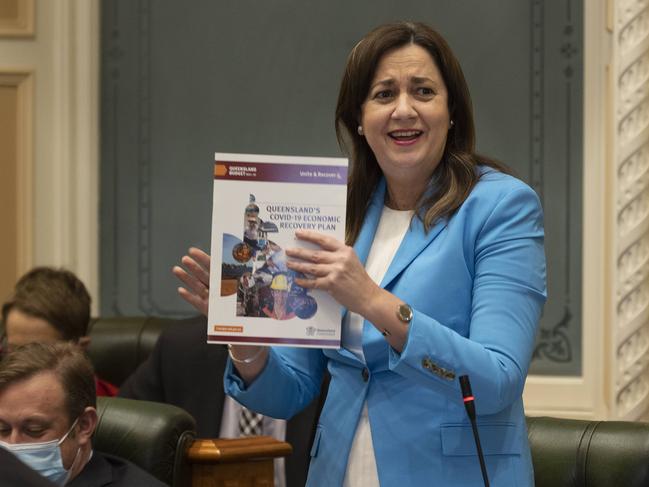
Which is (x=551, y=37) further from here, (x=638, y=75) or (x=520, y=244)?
(x=520, y=244)

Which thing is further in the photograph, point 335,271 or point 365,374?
point 365,374

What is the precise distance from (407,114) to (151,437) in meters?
1.38

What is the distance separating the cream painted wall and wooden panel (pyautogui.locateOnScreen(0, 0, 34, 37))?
4 cm

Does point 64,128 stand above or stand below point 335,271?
above

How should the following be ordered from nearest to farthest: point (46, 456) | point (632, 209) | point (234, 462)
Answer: point (46, 456) < point (234, 462) < point (632, 209)

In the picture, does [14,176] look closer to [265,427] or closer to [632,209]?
[265,427]

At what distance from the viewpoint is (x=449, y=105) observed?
2.13m

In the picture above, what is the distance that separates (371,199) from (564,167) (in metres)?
3.06

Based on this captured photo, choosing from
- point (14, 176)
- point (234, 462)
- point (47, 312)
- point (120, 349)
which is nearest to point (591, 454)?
point (234, 462)

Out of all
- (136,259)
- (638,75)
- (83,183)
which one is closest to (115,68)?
(83,183)

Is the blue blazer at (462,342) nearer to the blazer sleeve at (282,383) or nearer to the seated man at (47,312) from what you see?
the blazer sleeve at (282,383)

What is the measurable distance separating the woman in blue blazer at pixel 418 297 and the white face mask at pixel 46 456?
30.3 inches

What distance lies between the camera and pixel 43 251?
5.45m

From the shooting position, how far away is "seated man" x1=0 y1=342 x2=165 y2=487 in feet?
8.85
